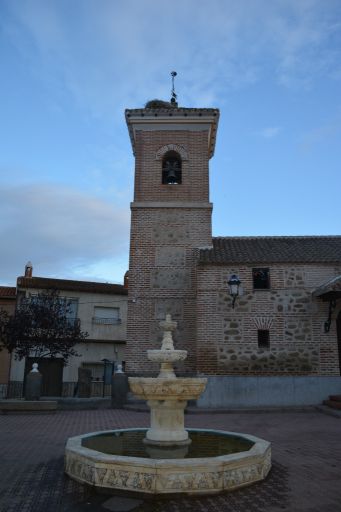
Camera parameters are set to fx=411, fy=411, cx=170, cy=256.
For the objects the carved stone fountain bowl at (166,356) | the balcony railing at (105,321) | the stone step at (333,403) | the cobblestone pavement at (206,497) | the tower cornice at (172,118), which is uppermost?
the tower cornice at (172,118)

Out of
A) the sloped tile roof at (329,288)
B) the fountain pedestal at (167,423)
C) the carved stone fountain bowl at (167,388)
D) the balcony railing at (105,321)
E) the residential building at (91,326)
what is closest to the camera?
the carved stone fountain bowl at (167,388)

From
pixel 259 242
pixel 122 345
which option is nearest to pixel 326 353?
pixel 259 242

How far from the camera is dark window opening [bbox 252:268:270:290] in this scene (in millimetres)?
14609

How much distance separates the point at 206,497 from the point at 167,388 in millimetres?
1550

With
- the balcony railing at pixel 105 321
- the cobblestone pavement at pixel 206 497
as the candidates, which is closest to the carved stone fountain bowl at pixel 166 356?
the cobblestone pavement at pixel 206 497

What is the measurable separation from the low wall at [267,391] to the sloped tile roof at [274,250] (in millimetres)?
4022

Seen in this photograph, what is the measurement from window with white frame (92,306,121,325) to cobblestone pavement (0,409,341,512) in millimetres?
→ 14701

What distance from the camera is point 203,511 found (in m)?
4.02

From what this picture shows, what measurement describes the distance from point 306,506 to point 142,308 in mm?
11327

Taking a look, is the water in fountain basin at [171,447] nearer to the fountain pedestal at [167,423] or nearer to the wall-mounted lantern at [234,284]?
the fountain pedestal at [167,423]

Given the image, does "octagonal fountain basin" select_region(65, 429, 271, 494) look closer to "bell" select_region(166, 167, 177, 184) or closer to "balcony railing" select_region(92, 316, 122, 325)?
"bell" select_region(166, 167, 177, 184)

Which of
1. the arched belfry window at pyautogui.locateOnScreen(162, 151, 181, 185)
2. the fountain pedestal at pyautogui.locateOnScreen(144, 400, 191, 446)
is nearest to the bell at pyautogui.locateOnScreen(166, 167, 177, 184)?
the arched belfry window at pyautogui.locateOnScreen(162, 151, 181, 185)

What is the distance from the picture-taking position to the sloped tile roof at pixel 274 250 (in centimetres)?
1459

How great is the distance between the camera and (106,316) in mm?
25719
